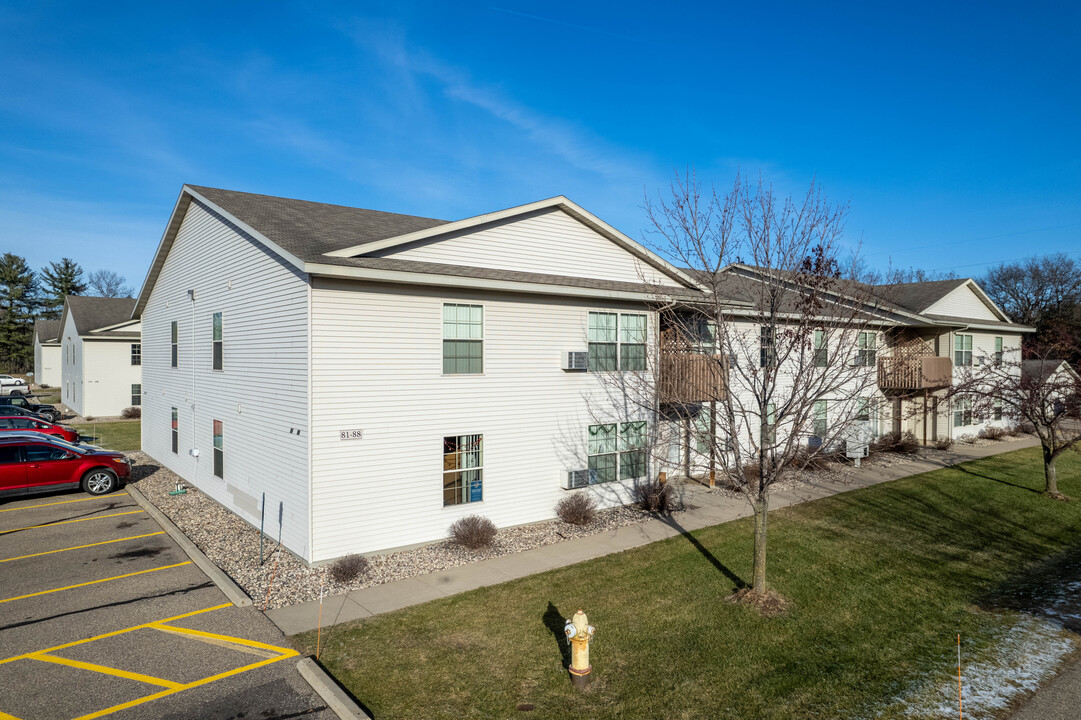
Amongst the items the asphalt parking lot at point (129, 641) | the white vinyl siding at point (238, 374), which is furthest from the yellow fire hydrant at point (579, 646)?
the white vinyl siding at point (238, 374)

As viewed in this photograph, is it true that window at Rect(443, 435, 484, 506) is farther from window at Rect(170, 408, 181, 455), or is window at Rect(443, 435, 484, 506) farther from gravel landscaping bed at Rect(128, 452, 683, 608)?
window at Rect(170, 408, 181, 455)

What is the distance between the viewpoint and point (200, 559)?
1116 centimetres

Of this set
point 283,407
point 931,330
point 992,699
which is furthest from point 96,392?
point 931,330

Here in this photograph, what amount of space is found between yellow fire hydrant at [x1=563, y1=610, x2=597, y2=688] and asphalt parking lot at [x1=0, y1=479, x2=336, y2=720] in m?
2.80

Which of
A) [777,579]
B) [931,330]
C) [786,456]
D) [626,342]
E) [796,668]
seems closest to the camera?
[796,668]

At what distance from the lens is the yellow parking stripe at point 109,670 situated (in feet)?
22.9

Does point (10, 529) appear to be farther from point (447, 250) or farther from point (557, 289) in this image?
point (557, 289)

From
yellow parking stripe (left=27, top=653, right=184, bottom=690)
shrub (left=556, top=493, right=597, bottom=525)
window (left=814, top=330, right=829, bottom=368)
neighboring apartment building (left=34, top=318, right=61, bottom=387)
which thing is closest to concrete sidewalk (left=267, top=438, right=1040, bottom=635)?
shrub (left=556, top=493, right=597, bottom=525)

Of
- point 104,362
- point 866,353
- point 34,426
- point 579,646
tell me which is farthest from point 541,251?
point 104,362

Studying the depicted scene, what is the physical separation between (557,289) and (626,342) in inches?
112

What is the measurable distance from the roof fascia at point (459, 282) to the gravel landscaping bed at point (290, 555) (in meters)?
5.35

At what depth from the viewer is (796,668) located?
24.0 ft

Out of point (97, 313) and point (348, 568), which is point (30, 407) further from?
point (348, 568)

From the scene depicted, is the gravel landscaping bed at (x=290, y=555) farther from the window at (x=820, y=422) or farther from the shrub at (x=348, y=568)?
the window at (x=820, y=422)
